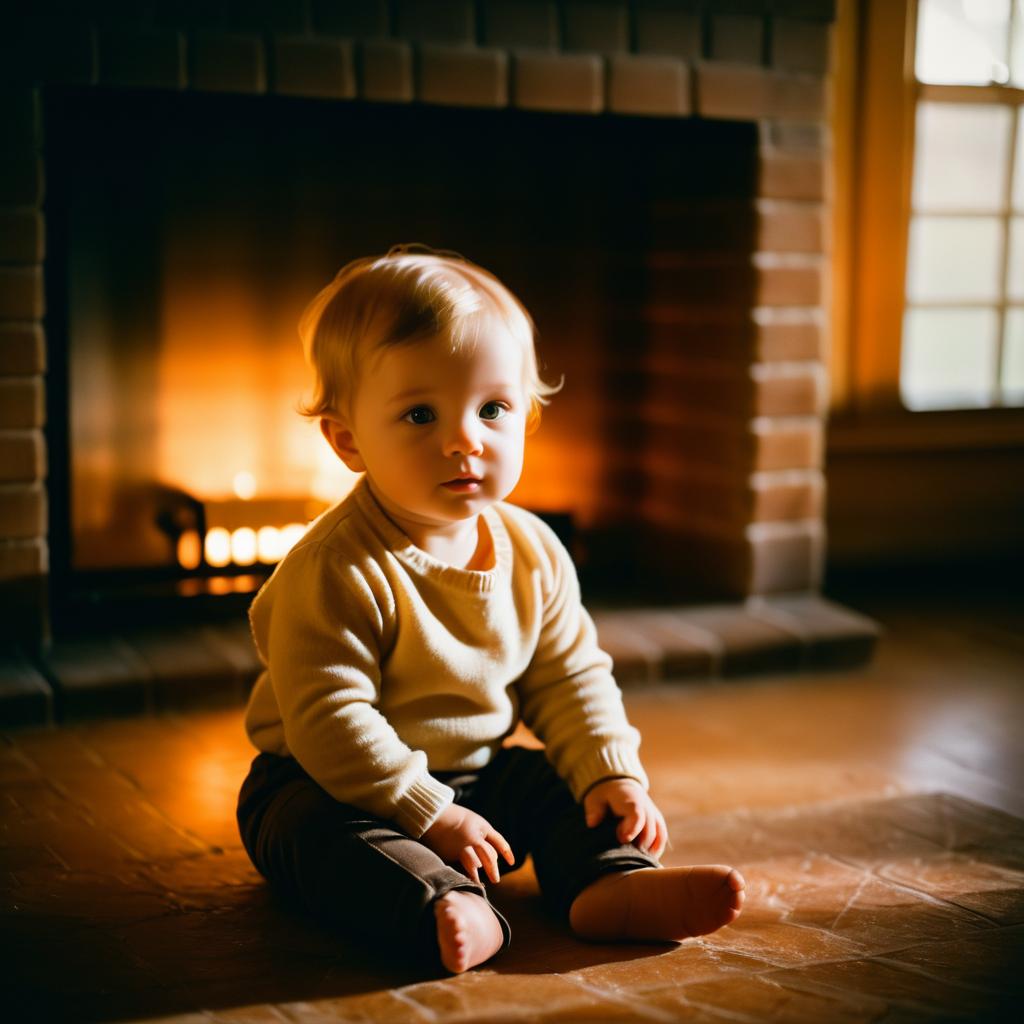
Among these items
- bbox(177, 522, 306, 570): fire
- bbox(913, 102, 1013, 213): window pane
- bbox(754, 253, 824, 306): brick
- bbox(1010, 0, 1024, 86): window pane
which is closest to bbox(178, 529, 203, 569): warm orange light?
bbox(177, 522, 306, 570): fire

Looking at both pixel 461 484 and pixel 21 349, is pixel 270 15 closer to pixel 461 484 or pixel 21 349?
pixel 21 349

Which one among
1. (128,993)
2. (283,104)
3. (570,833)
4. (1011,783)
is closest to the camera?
(128,993)

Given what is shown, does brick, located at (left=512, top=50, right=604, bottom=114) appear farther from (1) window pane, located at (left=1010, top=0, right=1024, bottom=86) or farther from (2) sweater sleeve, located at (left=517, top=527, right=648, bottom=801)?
(1) window pane, located at (left=1010, top=0, right=1024, bottom=86)

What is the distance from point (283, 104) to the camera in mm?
2184

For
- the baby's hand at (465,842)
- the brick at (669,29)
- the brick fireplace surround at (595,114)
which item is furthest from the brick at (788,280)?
the baby's hand at (465,842)

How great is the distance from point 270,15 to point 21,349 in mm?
592

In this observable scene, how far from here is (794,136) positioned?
7.91ft

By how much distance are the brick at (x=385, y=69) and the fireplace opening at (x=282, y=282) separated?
79 mm

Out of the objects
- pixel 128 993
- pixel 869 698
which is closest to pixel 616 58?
pixel 869 698

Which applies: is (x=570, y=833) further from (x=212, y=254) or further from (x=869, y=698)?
(x=212, y=254)

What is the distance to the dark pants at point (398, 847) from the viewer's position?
4.11 ft

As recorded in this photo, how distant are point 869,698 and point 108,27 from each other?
4.84ft

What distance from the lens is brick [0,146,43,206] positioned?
6.49 feet

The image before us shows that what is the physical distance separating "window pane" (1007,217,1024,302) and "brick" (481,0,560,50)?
4.12 ft
